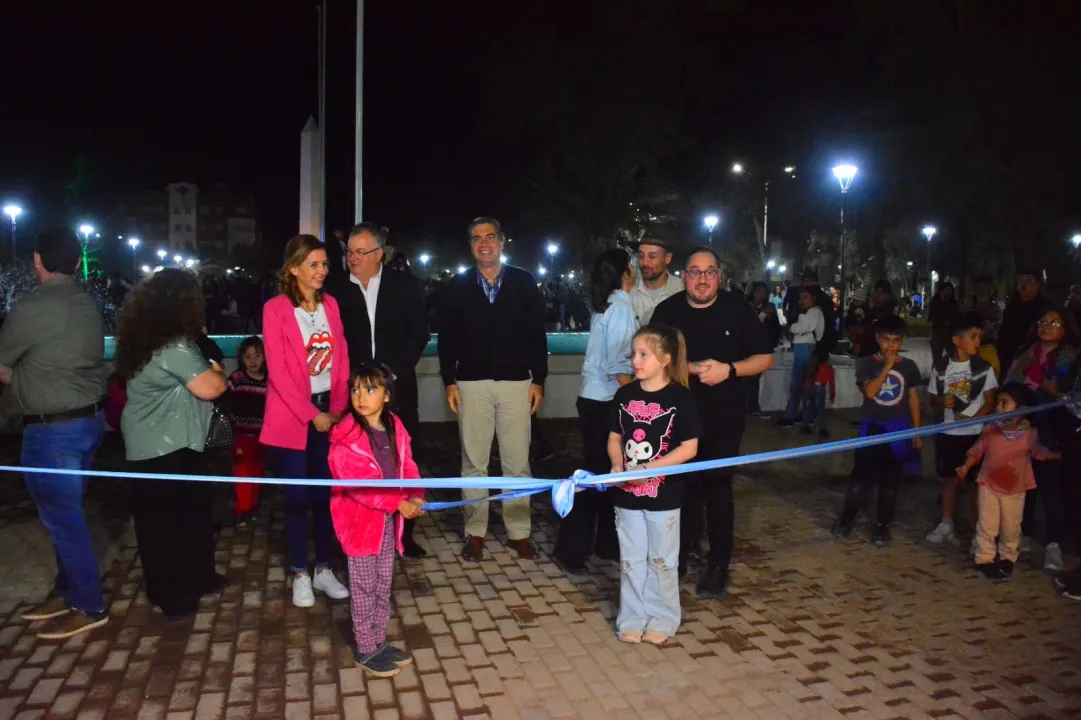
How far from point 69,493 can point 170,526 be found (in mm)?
533

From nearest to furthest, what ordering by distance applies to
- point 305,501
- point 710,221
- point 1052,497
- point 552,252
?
point 305,501
point 1052,497
point 710,221
point 552,252

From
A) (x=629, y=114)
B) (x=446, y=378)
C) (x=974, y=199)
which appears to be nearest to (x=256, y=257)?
(x=629, y=114)

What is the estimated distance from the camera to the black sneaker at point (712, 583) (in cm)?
527

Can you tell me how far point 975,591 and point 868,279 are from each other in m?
42.6

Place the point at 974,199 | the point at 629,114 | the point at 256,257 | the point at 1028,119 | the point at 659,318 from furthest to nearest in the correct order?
the point at 256,257 < the point at 629,114 < the point at 974,199 < the point at 1028,119 < the point at 659,318

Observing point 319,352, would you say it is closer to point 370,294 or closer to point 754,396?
point 370,294

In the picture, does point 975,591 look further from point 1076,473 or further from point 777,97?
point 777,97

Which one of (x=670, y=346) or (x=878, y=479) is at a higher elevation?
(x=670, y=346)

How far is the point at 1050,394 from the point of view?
6.25 meters

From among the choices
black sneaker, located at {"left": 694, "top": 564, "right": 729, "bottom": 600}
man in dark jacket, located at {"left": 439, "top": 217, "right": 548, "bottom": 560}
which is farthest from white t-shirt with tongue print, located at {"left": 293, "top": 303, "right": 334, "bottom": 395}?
black sneaker, located at {"left": 694, "top": 564, "right": 729, "bottom": 600}

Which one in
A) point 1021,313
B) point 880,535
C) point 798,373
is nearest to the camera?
point 880,535

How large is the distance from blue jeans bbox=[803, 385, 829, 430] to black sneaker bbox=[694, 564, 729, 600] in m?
5.88

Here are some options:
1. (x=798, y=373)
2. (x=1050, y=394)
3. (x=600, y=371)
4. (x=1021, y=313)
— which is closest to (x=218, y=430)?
(x=600, y=371)

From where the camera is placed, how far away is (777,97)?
38.0 metres
